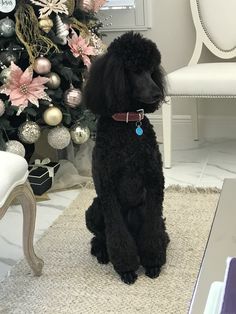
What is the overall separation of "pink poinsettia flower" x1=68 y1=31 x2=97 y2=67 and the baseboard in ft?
2.58

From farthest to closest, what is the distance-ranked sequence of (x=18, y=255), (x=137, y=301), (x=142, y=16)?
(x=142, y=16), (x=18, y=255), (x=137, y=301)

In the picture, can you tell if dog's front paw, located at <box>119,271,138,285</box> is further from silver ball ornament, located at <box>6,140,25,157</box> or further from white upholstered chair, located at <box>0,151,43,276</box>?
silver ball ornament, located at <box>6,140,25,157</box>

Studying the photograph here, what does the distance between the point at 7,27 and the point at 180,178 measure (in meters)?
0.95

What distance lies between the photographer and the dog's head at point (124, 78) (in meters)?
1.38

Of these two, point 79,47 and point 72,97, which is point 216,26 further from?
point 72,97

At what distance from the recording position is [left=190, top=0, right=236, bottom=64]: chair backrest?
8.28 feet

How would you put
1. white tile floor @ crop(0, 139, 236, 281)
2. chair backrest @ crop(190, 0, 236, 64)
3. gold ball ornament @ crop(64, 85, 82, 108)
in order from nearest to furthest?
1. white tile floor @ crop(0, 139, 236, 281)
2. gold ball ornament @ crop(64, 85, 82, 108)
3. chair backrest @ crop(190, 0, 236, 64)

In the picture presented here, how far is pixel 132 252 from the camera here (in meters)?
1.51

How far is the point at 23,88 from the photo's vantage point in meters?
2.04

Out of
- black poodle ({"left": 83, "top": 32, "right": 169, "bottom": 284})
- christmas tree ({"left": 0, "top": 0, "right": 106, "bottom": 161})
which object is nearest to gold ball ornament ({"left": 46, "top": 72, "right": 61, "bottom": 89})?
christmas tree ({"left": 0, "top": 0, "right": 106, "bottom": 161})

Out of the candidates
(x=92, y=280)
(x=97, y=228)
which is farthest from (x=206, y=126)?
(x=92, y=280)

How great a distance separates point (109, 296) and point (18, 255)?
0.42m

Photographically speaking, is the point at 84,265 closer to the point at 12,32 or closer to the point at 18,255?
the point at 18,255

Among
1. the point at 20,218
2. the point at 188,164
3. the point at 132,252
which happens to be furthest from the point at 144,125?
the point at 188,164
